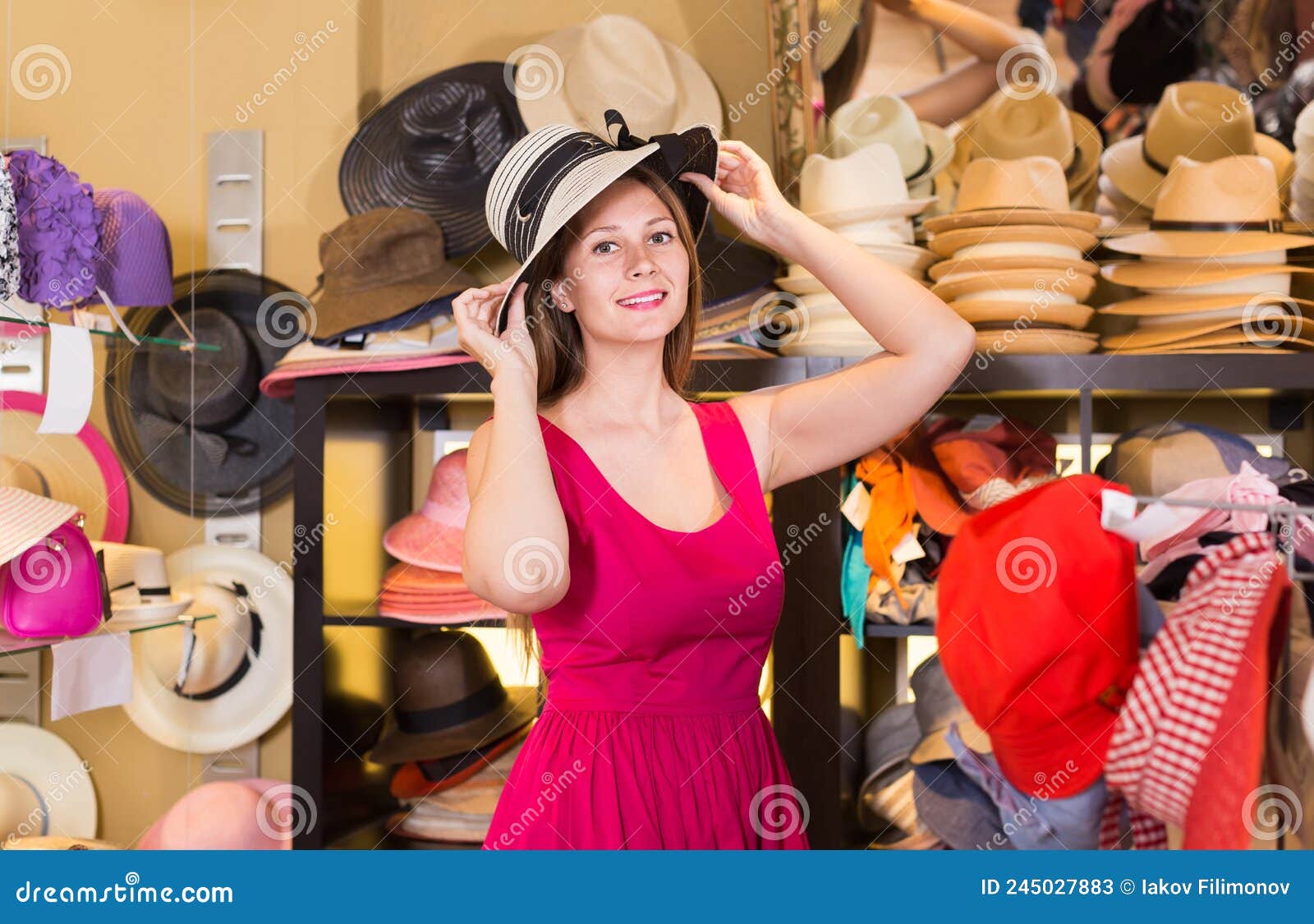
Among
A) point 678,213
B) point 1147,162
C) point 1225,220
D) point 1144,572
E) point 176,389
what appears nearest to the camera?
point 1144,572

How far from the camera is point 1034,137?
80.5 inches

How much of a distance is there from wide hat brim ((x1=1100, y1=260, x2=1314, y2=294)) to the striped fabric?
1865mm

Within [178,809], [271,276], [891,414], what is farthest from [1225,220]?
[178,809]

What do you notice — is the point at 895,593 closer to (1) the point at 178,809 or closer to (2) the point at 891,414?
(2) the point at 891,414

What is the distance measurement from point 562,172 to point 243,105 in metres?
1.49

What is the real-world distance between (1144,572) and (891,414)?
1.25ft

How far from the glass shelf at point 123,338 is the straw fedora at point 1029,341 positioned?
1.58 m

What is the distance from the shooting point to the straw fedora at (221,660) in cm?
240

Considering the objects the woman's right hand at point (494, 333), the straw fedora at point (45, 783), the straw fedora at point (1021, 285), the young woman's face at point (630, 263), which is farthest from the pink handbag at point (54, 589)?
the straw fedora at point (1021, 285)

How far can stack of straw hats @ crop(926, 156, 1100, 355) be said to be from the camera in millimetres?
1911

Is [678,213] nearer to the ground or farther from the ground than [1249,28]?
nearer to the ground

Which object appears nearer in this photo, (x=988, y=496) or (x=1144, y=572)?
(x=1144, y=572)

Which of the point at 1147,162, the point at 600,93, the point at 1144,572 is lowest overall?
the point at 1144,572

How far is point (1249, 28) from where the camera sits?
2072 millimetres
